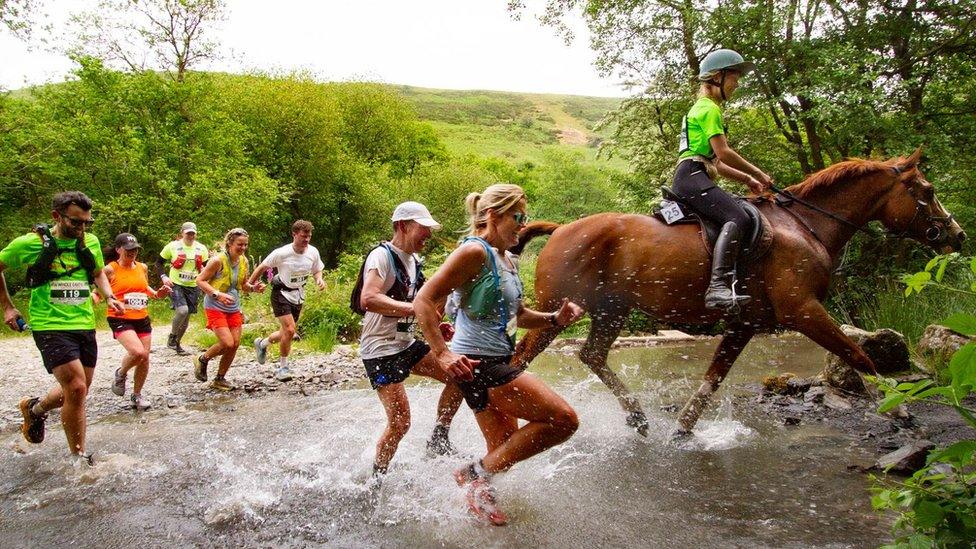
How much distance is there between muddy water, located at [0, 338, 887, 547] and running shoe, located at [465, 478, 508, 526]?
0.22 feet

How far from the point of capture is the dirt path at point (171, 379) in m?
7.41

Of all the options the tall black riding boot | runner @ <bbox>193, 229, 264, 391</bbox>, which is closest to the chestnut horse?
the tall black riding boot

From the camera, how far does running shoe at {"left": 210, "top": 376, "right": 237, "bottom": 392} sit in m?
8.04

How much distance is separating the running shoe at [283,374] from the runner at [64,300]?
356 centimetres

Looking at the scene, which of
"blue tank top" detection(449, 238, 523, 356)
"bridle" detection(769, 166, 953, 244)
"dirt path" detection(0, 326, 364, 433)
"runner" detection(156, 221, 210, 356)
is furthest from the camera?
"runner" detection(156, 221, 210, 356)

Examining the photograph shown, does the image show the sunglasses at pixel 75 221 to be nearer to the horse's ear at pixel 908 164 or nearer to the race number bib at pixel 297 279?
the race number bib at pixel 297 279

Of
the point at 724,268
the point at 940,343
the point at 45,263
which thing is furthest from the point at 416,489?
the point at 940,343

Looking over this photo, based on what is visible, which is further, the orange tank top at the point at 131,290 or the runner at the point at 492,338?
the orange tank top at the point at 131,290

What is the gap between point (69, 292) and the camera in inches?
194

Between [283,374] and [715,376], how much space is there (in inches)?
226

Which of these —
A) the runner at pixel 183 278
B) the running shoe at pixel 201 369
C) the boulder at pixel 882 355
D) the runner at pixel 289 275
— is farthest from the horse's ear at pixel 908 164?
the runner at pixel 183 278

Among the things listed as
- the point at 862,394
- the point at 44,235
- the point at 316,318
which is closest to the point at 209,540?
the point at 44,235

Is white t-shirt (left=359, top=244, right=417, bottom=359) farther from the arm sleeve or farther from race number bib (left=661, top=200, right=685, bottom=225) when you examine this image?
the arm sleeve

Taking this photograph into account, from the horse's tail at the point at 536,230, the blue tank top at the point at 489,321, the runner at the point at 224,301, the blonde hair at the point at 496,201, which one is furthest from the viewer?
the runner at the point at 224,301
